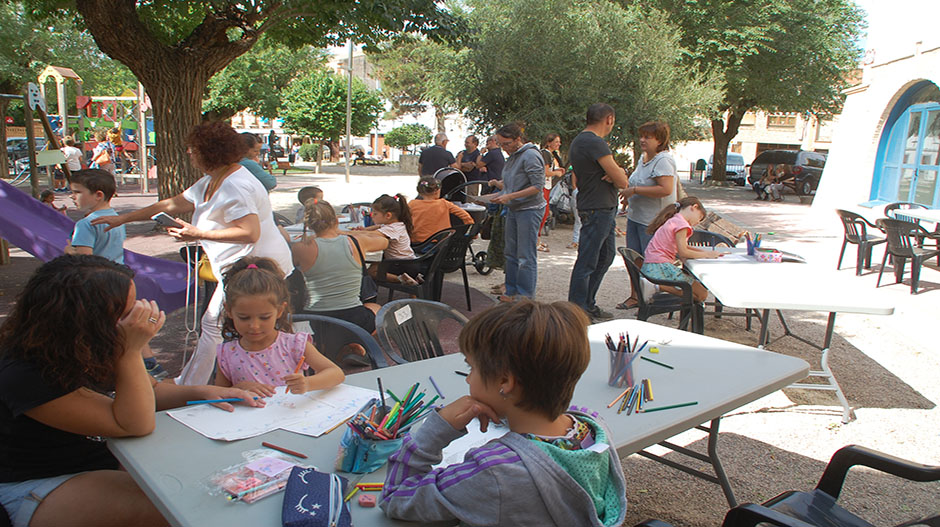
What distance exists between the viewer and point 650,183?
565cm

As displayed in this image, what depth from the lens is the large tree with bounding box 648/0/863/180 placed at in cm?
2086

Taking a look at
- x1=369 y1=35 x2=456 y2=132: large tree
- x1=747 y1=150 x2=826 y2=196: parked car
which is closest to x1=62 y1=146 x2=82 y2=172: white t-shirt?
x1=369 y1=35 x2=456 y2=132: large tree

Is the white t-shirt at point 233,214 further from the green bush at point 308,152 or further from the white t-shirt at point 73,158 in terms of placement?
the green bush at point 308,152

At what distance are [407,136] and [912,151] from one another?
29287 mm

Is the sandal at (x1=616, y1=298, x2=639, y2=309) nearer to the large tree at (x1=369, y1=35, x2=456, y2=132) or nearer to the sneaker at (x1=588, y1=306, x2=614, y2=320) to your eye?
the sneaker at (x1=588, y1=306, x2=614, y2=320)

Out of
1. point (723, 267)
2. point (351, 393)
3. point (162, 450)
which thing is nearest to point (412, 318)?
point (351, 393)

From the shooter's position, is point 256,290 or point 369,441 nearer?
point 369,441

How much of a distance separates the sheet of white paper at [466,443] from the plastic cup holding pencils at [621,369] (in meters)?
0.60

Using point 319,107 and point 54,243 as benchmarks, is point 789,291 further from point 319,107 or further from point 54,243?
point 319,107

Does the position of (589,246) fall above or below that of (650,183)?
below

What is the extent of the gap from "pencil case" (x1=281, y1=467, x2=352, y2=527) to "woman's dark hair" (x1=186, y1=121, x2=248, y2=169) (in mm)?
2338

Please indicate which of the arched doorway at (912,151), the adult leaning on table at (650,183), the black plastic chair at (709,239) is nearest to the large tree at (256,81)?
the arched doorway at (912,151)

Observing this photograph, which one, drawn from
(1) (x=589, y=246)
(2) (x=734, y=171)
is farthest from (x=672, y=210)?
(2) (x=734, y=171)

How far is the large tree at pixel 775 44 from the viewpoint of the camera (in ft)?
68.4
